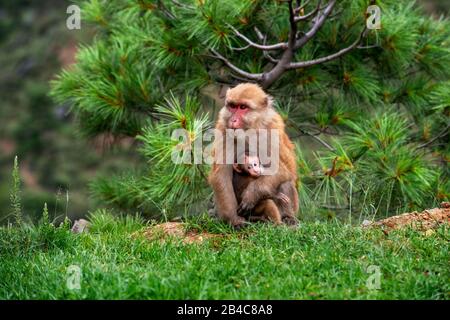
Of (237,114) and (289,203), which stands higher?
(237,114)

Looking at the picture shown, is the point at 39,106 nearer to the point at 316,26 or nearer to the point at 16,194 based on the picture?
the point at 316,26

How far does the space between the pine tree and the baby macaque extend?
0.72m

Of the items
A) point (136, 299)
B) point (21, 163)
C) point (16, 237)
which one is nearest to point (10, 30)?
point (21, 163)

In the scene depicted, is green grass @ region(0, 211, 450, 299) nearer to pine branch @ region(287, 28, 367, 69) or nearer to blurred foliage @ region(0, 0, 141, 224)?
pine branch @ region(287, 28, 367, 69)

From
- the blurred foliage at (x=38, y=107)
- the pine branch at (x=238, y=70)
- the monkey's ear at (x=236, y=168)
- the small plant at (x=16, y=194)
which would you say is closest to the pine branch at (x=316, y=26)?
the pine branch at (x=238, y=70)

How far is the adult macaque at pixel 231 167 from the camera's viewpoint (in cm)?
623

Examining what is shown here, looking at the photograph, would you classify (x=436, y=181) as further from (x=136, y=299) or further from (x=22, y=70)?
(x=22, y=70)

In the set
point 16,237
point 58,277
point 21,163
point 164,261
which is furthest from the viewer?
point 21,163

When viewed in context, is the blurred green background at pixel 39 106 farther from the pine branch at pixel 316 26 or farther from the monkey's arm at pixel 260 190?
the monkey's arm at pixel 260 190

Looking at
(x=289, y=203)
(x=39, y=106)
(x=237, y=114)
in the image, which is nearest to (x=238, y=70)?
(x=237, y=114)

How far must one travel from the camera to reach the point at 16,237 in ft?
18.7

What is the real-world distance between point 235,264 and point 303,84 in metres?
3.85

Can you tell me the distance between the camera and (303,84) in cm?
848
